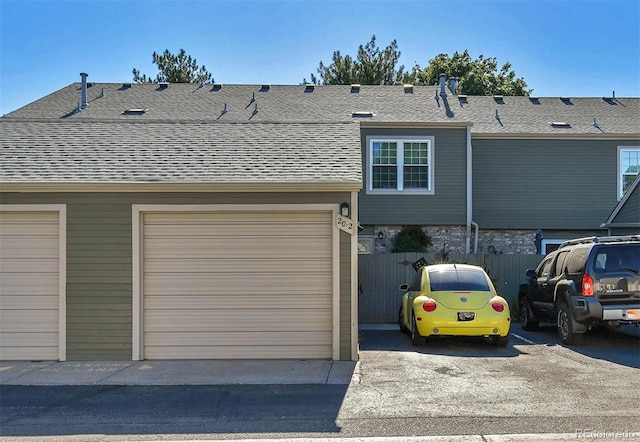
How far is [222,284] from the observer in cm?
978

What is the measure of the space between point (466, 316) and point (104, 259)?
20.7 ft

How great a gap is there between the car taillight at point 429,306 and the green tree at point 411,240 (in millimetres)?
7336

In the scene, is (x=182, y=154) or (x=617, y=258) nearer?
(x=617, y=258)

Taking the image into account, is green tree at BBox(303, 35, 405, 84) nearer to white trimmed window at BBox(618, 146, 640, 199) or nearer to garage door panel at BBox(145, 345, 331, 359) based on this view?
white trimmed window at BBox(618, 146, 640, 199)

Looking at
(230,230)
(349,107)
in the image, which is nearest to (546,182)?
(349,107)

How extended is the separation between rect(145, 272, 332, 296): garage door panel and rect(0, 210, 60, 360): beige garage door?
1.65 meters

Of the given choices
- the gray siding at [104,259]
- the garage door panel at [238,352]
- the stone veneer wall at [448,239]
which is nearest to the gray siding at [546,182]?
the stone veneer wall at [448,239]

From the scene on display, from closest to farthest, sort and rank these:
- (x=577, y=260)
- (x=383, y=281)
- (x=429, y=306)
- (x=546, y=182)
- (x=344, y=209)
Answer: (x=344, y=209), (x=429, y=306), (x=577, y=260), (x=383, y=281), (x=546, y=182)

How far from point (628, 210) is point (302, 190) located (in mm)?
11790

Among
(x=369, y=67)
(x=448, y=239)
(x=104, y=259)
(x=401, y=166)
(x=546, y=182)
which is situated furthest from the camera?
(x=369, y=67)

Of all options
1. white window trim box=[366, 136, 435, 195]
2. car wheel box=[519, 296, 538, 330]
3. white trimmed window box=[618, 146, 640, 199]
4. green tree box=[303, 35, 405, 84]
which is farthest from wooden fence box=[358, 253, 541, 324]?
green tree box=[303, 35, 405, 84]

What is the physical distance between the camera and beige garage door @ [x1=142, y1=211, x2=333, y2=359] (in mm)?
9695

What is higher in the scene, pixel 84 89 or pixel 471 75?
pixel 471 75

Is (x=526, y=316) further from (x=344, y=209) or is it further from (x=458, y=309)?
(x=344, y=209)
